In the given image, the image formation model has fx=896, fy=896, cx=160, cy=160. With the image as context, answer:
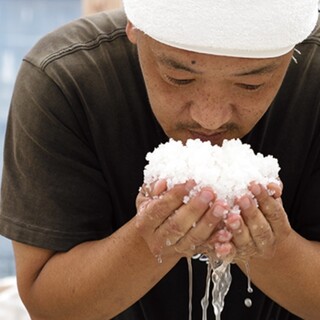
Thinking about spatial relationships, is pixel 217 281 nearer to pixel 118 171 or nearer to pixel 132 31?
pixel 118 171

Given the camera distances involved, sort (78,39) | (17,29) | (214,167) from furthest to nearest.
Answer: (17,29) → (78,39) → (214,167)

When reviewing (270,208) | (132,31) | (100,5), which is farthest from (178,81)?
(100,5)

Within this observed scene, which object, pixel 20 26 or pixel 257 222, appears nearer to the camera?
pixel 257 222

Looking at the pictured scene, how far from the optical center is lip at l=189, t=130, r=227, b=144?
4.96ft

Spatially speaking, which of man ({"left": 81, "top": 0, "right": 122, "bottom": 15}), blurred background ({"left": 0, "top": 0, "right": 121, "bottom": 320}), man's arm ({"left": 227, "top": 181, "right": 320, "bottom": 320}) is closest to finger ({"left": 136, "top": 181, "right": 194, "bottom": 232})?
man's arm ({"left": 227, "top": 181, "right": 320, "bottom": 320})

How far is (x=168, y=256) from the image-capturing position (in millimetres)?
1531

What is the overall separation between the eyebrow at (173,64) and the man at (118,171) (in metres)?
0.03

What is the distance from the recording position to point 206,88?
143 cm

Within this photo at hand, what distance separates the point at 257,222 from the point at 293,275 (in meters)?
0.32

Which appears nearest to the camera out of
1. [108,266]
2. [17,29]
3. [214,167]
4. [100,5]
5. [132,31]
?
[214,167]

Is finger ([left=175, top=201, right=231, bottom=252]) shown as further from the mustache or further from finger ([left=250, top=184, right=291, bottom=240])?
the mustache

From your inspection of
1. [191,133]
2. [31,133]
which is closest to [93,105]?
[31,133]

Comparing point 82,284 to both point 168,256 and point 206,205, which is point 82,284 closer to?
point 168,256

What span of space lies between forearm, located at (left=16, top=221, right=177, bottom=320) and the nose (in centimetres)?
26
